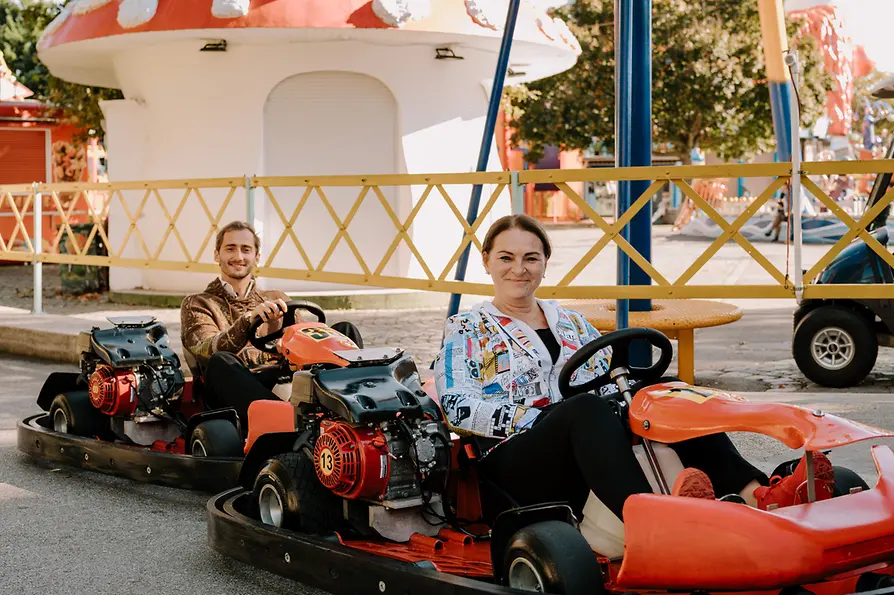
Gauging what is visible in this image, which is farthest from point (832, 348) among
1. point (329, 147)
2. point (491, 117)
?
point (329, 147)

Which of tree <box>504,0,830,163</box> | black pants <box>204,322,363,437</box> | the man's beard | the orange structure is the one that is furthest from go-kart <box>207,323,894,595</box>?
tree <box>504,0,830,163</box>

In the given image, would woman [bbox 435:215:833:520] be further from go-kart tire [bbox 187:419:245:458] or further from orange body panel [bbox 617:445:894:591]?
go-kart tire [bbox 187:419:245:458]

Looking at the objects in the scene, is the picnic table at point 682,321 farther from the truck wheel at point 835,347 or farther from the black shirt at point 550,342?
the black shirt at point 550,342

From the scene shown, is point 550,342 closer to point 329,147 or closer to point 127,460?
point 127,460

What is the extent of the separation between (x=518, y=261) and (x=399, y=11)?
811 centimetres

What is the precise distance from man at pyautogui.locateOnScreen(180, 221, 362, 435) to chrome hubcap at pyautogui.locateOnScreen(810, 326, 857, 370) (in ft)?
12.7

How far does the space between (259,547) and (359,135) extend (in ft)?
30.1

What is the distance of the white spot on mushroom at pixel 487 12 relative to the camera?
11812mm

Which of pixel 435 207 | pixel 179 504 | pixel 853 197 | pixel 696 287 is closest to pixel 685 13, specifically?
pixel 853 197

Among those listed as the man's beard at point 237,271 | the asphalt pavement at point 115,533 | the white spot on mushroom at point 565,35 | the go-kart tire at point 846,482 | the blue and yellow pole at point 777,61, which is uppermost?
the white spot on mushroom at point 565,35

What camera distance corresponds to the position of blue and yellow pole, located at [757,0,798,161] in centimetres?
732

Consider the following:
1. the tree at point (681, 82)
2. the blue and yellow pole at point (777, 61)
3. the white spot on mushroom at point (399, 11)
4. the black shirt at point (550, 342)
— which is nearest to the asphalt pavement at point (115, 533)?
the black shirt at point (550, 342)

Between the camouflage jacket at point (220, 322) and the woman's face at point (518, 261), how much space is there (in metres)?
1.66

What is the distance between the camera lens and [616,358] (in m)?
3.33
